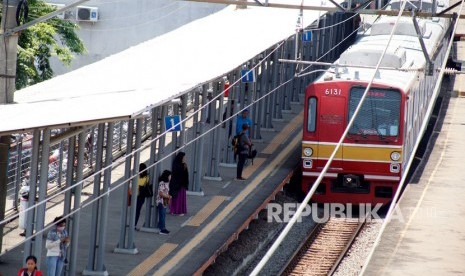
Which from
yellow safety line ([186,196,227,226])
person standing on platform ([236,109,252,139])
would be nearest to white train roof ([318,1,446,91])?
person standing on platform ([236,109,252,139])

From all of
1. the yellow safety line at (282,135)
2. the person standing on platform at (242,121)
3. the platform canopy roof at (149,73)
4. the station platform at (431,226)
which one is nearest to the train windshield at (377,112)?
the station platform at (431,226)

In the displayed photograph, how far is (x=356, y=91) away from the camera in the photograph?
23.9m

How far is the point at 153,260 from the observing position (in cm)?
1905

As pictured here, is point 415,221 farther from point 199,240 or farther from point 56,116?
point 56,116

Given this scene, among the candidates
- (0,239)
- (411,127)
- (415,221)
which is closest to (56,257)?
(0,239)

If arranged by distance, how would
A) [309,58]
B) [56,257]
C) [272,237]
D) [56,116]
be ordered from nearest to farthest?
[56,116], [56,257], [272,237], [309,58]

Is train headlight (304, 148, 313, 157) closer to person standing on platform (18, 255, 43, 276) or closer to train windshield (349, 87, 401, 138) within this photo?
train windshield (349, 87, 401, 138)

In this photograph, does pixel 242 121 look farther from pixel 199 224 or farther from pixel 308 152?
pixel 199 224

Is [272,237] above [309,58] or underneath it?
underneath

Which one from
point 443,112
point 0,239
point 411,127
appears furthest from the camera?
point 443,112

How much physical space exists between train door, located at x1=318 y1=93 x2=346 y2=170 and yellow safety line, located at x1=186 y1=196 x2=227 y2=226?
2247 millimetres

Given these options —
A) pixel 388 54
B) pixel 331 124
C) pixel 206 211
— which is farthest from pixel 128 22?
pixel 206 211

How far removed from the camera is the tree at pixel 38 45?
84.9 ft

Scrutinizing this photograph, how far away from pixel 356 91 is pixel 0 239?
341 inches
